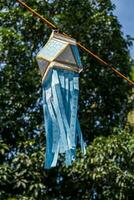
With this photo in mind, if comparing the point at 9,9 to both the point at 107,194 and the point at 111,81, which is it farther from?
the point at 107,194

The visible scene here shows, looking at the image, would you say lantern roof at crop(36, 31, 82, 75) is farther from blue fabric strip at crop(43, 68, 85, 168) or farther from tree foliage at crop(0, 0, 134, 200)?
tree foliage at crop(0, 0, 134, 200)

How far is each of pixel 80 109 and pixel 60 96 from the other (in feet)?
12.8

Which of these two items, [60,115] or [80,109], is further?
[80,109]

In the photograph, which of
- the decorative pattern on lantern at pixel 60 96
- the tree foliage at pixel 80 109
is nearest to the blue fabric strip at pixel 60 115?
the decorative pattern on lantern at pixel 60 96

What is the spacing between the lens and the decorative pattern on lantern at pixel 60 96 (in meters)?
3.31

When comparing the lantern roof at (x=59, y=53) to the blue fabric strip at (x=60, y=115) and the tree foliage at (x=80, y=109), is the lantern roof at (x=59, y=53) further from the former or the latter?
the tree foliage at (x=80, y=109)

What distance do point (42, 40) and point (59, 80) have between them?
4121 millimetres

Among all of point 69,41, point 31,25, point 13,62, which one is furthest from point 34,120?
point 69,41

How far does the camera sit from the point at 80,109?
7.32 meters

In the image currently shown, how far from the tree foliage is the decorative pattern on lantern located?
3052 millimetres

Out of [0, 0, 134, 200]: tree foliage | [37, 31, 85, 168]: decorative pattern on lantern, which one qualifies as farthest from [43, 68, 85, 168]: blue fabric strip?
[0, 0, 134, 200]: tree foliage

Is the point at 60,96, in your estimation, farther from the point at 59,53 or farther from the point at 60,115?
the point at 59,53

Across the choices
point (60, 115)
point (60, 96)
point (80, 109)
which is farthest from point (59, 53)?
point (80, 109)

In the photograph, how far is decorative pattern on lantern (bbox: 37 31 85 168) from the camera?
3.31 metres
